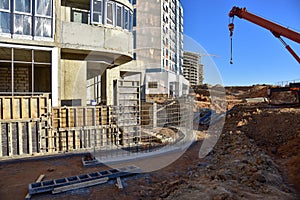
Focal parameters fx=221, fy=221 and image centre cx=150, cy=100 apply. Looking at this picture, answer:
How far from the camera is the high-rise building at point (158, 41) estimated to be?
2925cm

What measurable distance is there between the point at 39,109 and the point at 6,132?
1425 mm

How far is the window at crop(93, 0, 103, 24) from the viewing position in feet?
38.3

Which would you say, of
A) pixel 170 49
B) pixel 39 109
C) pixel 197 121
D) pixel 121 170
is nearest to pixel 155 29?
pixel 170 49

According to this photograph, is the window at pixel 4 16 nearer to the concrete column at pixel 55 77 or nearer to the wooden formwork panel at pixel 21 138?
the concrete column at pixel 55 77

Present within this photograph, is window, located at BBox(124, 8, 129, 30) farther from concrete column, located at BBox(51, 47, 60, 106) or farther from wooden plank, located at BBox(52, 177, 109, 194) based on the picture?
wooden plank, located at BBox(52, 177, 109, 194)

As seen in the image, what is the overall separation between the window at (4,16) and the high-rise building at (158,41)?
63.5ft

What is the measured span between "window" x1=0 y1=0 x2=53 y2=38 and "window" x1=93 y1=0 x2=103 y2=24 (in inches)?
84.2

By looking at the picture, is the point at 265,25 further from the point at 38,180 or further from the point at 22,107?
the point at 38,180

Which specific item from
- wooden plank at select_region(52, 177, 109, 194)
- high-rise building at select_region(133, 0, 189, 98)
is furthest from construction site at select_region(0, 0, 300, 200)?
high-rise building at select_region(133, 0, 189, 98)

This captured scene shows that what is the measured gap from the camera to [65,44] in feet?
35.9

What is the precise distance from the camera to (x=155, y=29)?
38.4 metres

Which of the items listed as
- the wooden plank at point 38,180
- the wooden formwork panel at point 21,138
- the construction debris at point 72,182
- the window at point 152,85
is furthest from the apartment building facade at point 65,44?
the window at point 152,85

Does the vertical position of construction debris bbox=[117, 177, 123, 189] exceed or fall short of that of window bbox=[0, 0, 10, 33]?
it falls short

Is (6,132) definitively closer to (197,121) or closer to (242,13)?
(197,121)
